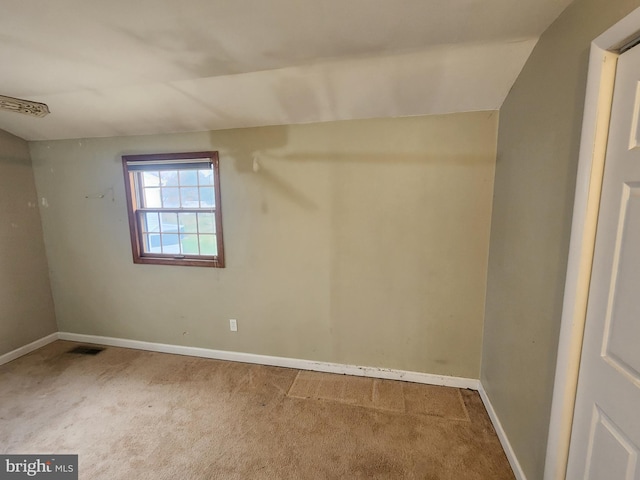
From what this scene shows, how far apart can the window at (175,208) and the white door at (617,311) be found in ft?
8.13

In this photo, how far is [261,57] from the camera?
1594 mm

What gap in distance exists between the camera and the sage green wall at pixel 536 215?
112cm

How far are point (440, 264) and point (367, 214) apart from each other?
708mm

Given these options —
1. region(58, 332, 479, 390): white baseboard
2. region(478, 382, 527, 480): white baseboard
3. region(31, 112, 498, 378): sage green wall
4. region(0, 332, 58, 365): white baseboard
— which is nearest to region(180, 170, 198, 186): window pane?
region(31, 112, 498, 378): sage green wall

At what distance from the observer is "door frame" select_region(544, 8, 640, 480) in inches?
37.0

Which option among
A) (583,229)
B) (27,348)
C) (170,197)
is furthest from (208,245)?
(583,229)

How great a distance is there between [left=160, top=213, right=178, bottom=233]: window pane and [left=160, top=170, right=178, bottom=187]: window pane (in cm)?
30

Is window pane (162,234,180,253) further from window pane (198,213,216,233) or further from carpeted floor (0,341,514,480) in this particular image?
carpeted floor (0,341,514,480)

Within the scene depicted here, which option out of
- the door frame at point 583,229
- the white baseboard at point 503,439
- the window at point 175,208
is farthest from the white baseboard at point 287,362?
the door frame at point 583,229

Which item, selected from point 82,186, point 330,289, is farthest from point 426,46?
point 82,186

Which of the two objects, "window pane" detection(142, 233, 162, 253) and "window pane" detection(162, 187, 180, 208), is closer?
"window pane" detection(162, 187, 180, 208)

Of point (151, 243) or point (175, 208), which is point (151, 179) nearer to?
point (175, 208)

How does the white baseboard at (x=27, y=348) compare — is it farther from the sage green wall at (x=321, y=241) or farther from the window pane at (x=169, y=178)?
the window pane at (x=169, y=178)

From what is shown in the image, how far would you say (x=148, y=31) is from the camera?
137 centimetres
